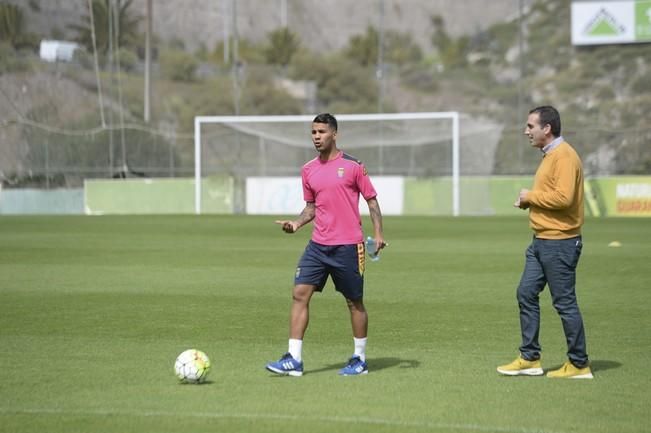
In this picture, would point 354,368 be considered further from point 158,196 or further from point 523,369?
point 158,196

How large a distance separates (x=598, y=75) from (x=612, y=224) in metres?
40.7

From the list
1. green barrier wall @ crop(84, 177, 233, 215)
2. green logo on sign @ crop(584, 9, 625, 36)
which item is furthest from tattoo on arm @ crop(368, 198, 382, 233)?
green logo on sign @ crop(584, 9, 625, 36)

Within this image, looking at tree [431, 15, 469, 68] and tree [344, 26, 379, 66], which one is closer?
tree [344, 26, 379, 66]

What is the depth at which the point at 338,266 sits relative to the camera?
28.9 ft

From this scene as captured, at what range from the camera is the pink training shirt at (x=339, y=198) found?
8.84 m

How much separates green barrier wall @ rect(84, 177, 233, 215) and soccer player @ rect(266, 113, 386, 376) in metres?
29.5

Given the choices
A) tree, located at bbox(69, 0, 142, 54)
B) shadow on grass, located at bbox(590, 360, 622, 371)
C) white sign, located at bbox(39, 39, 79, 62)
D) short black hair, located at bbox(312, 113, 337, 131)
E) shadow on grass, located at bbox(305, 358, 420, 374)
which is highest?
tree, located at bbox(69, 0, 142, 54)

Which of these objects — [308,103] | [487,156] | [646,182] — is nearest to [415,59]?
[308,103]

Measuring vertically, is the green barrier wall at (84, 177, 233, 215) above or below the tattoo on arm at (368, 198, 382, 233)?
below

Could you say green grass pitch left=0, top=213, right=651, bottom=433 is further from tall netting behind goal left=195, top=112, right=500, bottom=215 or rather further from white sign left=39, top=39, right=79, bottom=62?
white sign left=39, top=39, right=79, bottom=62

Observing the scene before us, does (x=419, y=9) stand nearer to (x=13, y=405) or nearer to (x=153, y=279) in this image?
(x=153, y=279)

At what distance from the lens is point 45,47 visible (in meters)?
56.9

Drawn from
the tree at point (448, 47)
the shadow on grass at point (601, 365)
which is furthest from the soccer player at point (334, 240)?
the tree at point (448, 47)

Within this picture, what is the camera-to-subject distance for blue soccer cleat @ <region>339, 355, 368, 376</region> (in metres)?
8.70
